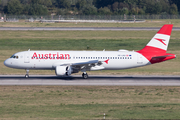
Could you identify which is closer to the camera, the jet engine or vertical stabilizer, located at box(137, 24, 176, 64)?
the jet engine

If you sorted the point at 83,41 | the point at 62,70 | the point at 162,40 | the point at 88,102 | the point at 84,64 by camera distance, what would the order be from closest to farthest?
the point at 88,102 → the point at 62,70 → the point at 84,64 → the point at 162,40 → the point at 83,41

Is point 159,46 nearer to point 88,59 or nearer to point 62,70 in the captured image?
point 88,59

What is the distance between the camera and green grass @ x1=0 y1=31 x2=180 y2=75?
62125mm

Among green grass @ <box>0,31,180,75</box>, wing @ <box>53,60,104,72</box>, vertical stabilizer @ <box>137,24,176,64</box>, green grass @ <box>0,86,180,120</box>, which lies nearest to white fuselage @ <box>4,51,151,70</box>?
wing @ <box>53,60,104,72</box>

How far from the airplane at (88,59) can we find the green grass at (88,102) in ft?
20.5

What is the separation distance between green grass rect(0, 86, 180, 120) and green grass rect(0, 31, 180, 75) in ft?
56.8

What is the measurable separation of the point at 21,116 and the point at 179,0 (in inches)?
7232

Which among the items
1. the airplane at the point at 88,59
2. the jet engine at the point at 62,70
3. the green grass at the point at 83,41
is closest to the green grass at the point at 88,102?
the jet engine at the point at 62,70

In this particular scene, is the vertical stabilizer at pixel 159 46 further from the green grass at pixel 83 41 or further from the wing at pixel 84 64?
the green grass at pixel 83 41

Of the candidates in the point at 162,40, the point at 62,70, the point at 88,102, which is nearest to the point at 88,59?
the point at 62,70

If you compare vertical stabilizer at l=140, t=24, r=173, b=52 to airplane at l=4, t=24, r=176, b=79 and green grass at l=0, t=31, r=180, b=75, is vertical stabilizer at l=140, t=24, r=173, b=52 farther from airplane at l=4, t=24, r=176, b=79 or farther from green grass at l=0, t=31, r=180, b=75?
green grass at l=0, t=31, r=180, b=75

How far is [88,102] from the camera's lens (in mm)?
31531

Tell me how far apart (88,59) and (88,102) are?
14.9 m

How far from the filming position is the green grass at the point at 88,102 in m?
26.0
